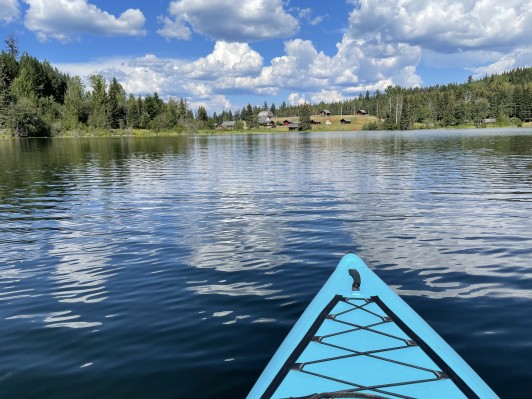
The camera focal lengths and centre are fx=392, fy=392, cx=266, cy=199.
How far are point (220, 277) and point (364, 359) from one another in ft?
19.7

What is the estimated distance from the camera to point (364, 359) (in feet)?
17.0

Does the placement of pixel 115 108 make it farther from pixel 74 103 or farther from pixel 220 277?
pixel 220 277

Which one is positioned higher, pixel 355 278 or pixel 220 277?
pixel 355 278

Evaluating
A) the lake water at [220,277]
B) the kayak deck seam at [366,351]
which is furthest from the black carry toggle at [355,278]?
the lake water at [220,277]

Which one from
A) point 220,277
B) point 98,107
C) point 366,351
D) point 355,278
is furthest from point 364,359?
point 98,107

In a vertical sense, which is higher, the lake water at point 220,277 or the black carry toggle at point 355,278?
the black carry toggle at point 355,278

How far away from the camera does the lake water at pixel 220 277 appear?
21.2 ft

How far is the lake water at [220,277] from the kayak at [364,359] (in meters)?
1.23

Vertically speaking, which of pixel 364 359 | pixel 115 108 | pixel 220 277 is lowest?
pixel 220 277

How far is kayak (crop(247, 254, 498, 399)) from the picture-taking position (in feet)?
14.8

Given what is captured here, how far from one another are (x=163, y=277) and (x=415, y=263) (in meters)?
7.16

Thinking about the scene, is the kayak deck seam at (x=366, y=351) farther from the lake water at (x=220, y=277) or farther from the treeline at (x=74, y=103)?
the treeline at (x=74, y=103)

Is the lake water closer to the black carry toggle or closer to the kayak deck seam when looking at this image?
the kayak deck seam

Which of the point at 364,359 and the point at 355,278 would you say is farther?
the point at 355,278
